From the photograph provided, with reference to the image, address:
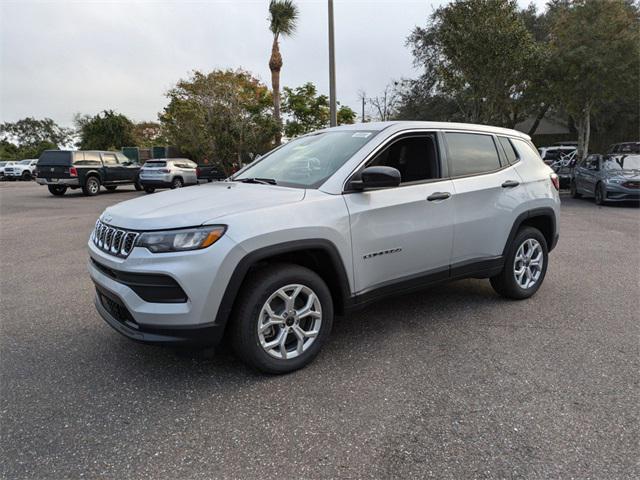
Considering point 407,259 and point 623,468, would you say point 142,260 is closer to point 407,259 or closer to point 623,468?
point 407,259

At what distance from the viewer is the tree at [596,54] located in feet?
50.3

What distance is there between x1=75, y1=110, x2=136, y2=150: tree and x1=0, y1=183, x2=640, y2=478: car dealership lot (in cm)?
5391

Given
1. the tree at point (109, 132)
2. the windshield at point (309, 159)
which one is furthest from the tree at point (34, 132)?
the windshield at point (309, 159)

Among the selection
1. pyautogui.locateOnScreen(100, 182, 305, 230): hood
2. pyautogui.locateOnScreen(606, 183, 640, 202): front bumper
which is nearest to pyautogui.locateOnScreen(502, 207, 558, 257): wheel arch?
pyautogui.locateOnScreen(100, 182, 305, 230): hood

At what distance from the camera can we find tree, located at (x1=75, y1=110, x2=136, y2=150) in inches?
2090

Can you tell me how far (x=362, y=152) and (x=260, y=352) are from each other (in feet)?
5.47

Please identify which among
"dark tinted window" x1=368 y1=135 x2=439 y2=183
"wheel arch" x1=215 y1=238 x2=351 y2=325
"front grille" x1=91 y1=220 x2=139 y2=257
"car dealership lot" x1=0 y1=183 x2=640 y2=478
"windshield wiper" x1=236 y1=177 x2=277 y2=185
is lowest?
"car dealership lot" x1=0 y1=183 x2=640 y2=478

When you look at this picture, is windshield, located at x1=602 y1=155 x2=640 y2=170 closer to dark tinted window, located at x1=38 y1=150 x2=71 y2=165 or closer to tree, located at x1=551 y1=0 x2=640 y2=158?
tree, located at x1=551 y1=0 x2=640 y2=158

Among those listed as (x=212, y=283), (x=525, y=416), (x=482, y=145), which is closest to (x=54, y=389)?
(x=212, y=283)

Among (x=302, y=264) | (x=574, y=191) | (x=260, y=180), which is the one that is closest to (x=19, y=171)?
(x=574, y=191)

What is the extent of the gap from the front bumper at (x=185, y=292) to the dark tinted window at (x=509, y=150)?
3073 millimetres

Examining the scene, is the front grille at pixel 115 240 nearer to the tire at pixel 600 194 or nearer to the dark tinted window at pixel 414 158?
the dark tinted window at pixel 414 158

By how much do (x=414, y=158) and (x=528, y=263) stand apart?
1729 mm

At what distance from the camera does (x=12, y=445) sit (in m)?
2.50
